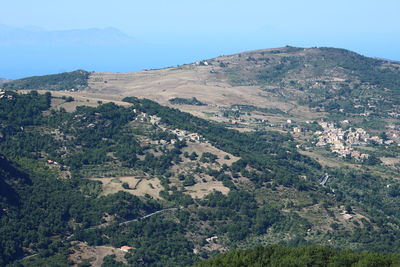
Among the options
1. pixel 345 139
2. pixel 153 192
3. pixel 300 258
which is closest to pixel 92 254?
pixel 153 192

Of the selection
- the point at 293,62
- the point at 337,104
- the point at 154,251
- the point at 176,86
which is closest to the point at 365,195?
the point at 154,251

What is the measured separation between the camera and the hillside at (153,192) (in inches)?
2371

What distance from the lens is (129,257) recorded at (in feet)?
187

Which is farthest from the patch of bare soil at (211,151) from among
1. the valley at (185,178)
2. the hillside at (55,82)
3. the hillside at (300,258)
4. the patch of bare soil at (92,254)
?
the hillside at (55,82)

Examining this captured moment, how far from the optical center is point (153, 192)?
72.8 m

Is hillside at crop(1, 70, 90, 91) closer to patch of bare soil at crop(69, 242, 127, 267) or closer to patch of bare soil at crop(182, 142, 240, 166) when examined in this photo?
patch of bare soil at crop(182, 142, 240, 166)

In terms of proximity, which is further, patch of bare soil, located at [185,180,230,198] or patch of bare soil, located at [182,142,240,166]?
patch of bare soil, located at [182,142,240,166]

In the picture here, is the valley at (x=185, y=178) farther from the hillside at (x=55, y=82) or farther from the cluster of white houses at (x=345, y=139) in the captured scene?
the hillside at (x=55, y=82)

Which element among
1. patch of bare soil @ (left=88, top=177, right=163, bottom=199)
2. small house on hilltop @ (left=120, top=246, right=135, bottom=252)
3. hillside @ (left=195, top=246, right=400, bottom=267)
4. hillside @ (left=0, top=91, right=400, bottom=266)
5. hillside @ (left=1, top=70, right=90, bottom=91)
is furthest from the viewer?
hillside @ (left=1, top=70, right=90, bottom=91)

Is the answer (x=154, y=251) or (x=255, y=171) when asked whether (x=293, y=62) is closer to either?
(x=255, y=171)

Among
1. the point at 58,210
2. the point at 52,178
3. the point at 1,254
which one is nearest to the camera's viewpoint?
the point at 1,254

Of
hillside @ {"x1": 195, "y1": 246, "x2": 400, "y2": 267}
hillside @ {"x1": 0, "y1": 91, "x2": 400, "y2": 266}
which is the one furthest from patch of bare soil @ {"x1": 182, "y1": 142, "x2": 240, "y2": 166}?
hillside @ {"x1": 195, "y1": 246, "x2": 400, "y2": 267}

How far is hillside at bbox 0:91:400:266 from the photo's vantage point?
6022 cm

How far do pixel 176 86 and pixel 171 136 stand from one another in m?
64.1
